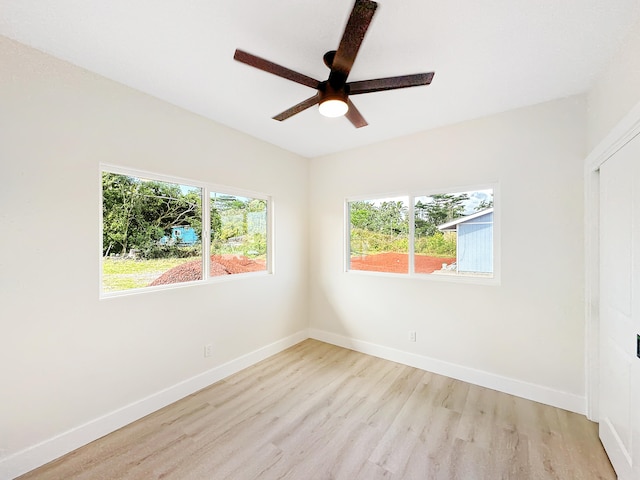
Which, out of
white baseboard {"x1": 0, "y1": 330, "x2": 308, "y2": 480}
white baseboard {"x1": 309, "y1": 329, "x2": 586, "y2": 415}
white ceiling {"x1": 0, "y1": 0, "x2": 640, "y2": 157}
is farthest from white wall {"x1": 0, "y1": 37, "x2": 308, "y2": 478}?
white baseboard {"x1": 309, "y1": 329, "x2": 586, "y2": 415}

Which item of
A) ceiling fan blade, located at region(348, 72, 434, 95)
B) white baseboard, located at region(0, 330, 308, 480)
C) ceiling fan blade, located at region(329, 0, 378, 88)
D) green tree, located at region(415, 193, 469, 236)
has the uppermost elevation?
ceiling fan blade, located at region(329, 0, 378, 88)

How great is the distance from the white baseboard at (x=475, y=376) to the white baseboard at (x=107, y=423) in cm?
139

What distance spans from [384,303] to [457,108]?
219 centimetres

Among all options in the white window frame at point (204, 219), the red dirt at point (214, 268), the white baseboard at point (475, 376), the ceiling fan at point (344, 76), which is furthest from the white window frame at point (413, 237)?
the ceiling fan at point (344, 76)

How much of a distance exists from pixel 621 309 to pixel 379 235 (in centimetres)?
216

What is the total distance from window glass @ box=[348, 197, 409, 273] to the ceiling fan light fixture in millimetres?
1722

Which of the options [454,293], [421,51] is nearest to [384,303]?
[454,293]

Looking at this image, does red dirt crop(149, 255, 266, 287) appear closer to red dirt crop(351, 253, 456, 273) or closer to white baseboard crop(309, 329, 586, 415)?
red dirt crop(351, 253, 456, 273)

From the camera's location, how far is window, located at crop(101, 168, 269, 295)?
7.13ft

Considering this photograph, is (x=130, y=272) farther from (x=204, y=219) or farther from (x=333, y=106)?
(x=333, y=106)

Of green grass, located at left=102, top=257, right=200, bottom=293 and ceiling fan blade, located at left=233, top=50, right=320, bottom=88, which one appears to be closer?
ceiling fan blade, located at left=233, top=50, right=320, bottom=88

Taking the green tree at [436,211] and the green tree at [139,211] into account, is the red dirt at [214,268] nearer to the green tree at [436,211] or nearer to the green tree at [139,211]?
the green tree at [139,211]

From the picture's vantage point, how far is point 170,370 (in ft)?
8.01

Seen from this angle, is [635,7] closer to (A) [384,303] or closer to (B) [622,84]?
(B) [622,84]
